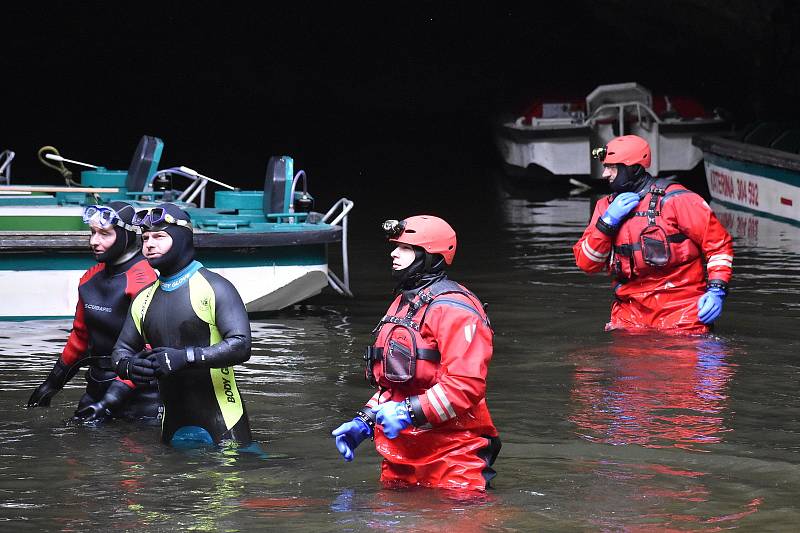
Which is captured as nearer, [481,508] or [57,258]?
[481,508]

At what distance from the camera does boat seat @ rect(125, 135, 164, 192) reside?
45.3 ft

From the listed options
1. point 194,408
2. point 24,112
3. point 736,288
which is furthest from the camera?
point 24,112

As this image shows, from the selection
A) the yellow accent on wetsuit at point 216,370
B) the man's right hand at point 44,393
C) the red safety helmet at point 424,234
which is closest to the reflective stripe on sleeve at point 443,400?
the red safety helmet at point 424,234

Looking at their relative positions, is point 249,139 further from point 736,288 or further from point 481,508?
point 481,508

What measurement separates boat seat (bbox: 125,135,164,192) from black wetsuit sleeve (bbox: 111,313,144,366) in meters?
6.59

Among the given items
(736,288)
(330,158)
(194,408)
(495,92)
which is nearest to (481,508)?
(194,408)

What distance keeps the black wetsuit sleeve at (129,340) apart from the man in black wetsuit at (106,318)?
643 millimetres

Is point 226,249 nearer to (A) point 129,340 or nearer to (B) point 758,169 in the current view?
Result: (A) point 129,340

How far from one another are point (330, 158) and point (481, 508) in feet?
80.4

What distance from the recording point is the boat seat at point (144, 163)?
543 inches

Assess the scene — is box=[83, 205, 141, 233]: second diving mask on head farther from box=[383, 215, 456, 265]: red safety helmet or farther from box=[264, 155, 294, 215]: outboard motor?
box=[264, 155, 294, 215]: outboard motor

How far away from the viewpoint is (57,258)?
1191 centimetres

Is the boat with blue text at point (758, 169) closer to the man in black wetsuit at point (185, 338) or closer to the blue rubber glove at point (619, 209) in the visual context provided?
the blue rubber glove at point (619, 209)

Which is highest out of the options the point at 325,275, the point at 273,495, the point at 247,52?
the point at 247,52
